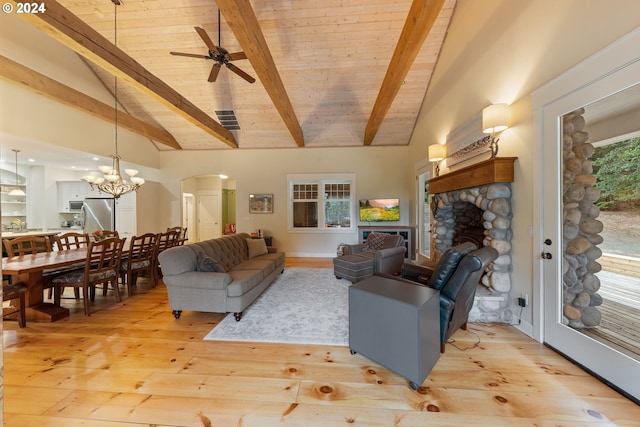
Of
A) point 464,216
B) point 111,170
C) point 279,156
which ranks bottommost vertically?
point 464,216

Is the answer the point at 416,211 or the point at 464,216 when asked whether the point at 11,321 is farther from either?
the point at 416,211

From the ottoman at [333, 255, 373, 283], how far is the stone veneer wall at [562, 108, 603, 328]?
7.74 ft

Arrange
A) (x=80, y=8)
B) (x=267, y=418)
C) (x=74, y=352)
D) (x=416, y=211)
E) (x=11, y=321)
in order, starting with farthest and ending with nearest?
(x=416, y=211)
(x=80, y=8)
(x=11, y=321)
(x=74, y=352)
(x=267, y=418)

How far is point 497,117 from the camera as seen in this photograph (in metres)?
2.66

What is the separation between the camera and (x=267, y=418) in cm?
159

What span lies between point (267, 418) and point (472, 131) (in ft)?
Answer: 12.7

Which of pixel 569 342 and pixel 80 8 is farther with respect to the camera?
pixel 80 8

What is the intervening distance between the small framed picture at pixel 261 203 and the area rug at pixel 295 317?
3056 millimetres

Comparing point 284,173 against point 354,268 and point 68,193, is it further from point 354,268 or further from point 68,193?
point 68,193

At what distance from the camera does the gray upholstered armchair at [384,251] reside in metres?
3.96

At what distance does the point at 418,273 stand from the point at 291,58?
4.09m

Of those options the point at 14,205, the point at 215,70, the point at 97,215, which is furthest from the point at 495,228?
the point at 14,205

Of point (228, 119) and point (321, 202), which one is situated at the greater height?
point (228, 119)

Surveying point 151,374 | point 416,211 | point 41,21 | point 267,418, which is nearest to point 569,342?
point 267,418
